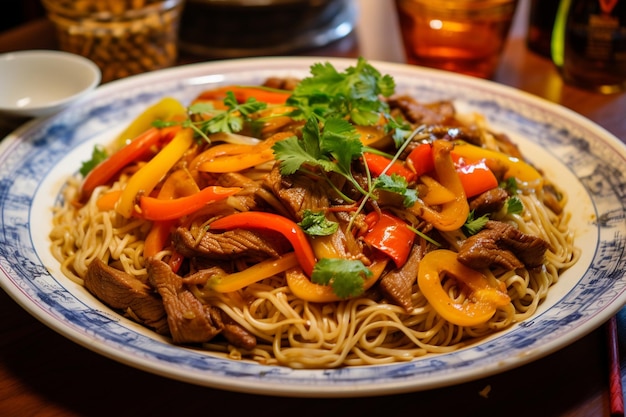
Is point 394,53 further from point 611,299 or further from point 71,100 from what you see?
point 611,299

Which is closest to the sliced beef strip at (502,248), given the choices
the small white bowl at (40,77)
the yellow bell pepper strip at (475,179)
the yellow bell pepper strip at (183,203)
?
the yellow bell pepper strip at (475,179)

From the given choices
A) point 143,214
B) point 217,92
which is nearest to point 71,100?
point 217,92

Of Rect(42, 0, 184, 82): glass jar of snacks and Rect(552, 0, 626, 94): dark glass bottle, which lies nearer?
Rect(552, 0, 626, 94): dark glass bottle

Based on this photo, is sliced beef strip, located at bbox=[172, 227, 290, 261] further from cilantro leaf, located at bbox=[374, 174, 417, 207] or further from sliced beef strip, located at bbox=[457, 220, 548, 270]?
sliced beef strip, located at bbox=[457, 220, 548, 270]

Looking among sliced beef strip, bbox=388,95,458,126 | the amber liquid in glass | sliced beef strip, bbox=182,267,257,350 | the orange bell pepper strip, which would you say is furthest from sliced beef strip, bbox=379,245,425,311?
the amber liquid in glass

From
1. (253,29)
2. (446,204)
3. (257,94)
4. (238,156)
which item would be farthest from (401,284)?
(253,29)

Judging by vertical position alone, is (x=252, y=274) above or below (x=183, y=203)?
below

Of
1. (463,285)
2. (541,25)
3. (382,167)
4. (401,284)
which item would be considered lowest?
(541,25)

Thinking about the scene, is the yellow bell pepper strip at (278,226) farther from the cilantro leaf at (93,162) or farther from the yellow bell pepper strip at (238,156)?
the cilantro leaf at (93,162)

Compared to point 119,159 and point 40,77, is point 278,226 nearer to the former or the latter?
point 119,159
